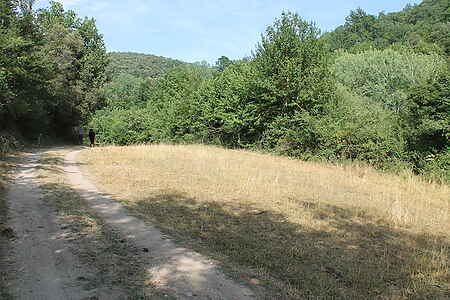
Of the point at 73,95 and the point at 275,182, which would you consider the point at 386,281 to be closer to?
the point at 275,182

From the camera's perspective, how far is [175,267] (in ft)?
16.5

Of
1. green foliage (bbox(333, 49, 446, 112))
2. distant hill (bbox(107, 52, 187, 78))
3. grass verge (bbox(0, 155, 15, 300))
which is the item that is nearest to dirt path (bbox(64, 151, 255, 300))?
grass verge (bbox(0, 155, 15, 300))

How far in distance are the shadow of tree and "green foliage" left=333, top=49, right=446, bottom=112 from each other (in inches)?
1463

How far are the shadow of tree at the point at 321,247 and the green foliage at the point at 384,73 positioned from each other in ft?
122

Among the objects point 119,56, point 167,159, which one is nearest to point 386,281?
point 167,159

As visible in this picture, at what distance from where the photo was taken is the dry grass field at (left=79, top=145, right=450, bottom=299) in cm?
498

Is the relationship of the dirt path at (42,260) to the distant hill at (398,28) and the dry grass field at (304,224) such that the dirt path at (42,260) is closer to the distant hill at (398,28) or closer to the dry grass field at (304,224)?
the dry grass field at (304,224)

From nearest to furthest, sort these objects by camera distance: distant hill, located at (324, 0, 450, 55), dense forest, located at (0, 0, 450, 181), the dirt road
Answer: the dirt road, dense forest, located at (0, 0, 450, 181), distant hill, located at (324, 0, 450, 55)

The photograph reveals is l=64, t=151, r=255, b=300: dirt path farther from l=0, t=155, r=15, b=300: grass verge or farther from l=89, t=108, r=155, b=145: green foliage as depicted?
l=89, t=108, r=155, b=145: green foliage

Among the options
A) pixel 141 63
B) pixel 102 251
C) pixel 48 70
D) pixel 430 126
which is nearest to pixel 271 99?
pixel 430 126

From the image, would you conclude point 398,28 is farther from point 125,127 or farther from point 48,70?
point 48,70

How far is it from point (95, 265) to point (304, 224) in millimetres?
4559

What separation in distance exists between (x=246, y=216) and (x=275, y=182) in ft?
15.9

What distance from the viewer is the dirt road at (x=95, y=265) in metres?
4.25
